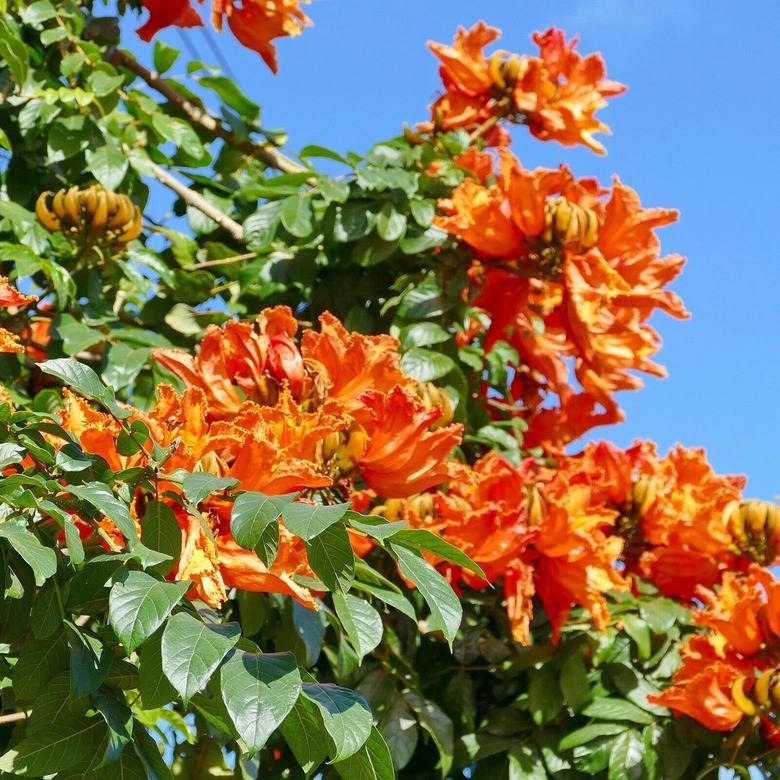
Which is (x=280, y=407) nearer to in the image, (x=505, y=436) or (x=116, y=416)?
(x=116, y=416)

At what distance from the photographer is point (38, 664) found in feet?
3.61

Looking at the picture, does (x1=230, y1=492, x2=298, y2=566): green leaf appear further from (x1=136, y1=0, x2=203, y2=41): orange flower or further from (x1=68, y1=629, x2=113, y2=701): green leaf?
(x1=136, y1=0, x2=203, y2=41): orange flower

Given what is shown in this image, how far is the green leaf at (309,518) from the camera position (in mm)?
998

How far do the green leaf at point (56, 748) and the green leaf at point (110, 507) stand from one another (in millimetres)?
181

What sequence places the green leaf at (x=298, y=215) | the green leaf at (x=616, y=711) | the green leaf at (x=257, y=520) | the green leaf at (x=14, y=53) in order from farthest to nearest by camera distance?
the green leaf at (x=298, y=215)
the green leaf at (x=14, y=53)
the green leaf at (x=616, y=711)
the green leaf at (x=257, y=520)

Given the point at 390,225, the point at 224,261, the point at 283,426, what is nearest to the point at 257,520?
the point at 283,426

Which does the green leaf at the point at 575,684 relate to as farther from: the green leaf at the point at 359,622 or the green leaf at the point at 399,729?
the green leaf at the point at 359,622

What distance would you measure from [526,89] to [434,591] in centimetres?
183

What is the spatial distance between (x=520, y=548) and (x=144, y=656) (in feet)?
3.25

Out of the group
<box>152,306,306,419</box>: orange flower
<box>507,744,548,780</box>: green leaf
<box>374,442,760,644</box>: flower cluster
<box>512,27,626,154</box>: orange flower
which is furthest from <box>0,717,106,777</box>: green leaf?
<box>512,27,626,154</box>: orange flower

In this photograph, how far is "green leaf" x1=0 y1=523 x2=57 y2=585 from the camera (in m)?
0.96

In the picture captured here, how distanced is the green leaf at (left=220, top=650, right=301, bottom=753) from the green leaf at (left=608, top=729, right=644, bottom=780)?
101cm

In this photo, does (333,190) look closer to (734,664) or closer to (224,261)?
(224,261)

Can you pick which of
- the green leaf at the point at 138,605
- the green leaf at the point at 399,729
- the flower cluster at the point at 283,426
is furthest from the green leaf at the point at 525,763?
the green leaf at the point at 138,605
